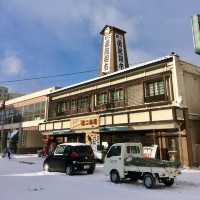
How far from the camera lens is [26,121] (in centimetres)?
4231

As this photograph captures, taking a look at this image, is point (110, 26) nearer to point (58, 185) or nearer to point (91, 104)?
point (91, 104)

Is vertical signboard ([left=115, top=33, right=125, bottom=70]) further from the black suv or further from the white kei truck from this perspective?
the white kei truck

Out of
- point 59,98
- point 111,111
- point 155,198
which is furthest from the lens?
point 59,98

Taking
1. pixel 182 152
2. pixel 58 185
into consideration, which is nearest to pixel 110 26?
pixel 182 152

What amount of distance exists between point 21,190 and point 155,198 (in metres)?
5.31

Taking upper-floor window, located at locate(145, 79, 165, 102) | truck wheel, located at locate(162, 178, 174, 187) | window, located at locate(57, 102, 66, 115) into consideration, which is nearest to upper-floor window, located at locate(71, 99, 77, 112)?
window, located at locate(57, 102, 66, 115)

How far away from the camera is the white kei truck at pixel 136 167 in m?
11.5

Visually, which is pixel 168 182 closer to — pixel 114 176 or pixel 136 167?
pixel 136 167

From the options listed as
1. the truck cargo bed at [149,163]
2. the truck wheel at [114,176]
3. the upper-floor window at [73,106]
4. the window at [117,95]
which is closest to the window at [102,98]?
the window at [117,95]

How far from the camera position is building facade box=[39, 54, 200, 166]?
786 inches

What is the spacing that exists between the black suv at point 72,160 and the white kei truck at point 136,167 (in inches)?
109

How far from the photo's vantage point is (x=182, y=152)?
64.8 feet

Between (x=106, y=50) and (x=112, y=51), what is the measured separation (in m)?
1.04

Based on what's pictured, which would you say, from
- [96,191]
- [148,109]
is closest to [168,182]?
[96,191]
